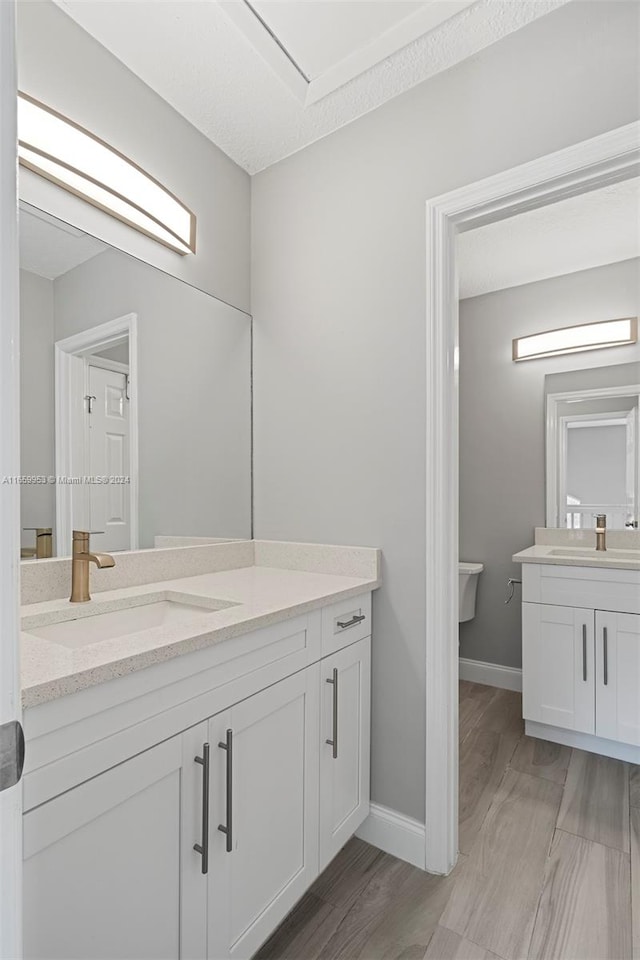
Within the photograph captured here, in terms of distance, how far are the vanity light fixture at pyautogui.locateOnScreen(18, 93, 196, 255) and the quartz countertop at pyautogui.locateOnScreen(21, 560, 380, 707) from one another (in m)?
1.16

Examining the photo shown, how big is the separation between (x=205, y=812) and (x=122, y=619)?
54cm

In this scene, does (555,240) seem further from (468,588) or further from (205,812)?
(205,812)

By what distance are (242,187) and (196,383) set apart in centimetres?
89

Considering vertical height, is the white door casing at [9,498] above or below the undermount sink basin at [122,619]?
above

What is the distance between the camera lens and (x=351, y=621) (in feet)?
5.18

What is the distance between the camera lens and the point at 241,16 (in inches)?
56.9

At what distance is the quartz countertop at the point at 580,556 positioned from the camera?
224 cm

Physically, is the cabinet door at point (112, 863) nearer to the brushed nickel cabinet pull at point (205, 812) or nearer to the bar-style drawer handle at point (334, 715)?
the brushed nickel cabinet pull at point (205, 812)

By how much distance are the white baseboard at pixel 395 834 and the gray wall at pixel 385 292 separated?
0.04 metres

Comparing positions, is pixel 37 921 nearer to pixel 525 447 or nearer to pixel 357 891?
pixel 357 891

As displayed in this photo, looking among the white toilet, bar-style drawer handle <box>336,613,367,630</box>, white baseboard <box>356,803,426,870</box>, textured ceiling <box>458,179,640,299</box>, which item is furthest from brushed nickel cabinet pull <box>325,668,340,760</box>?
textured ceiling <box>458,179,640,299</box>

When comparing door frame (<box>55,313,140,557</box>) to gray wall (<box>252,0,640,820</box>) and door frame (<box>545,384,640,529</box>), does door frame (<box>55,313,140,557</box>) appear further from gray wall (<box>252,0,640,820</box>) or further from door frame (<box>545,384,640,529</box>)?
door frame (<box>545,384,640,529</box>)

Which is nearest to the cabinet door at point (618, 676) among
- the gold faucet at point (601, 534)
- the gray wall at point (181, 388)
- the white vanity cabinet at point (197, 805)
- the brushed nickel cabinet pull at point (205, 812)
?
the gold faucet at point (601, 534)

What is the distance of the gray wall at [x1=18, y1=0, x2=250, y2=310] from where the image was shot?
4.44ft
